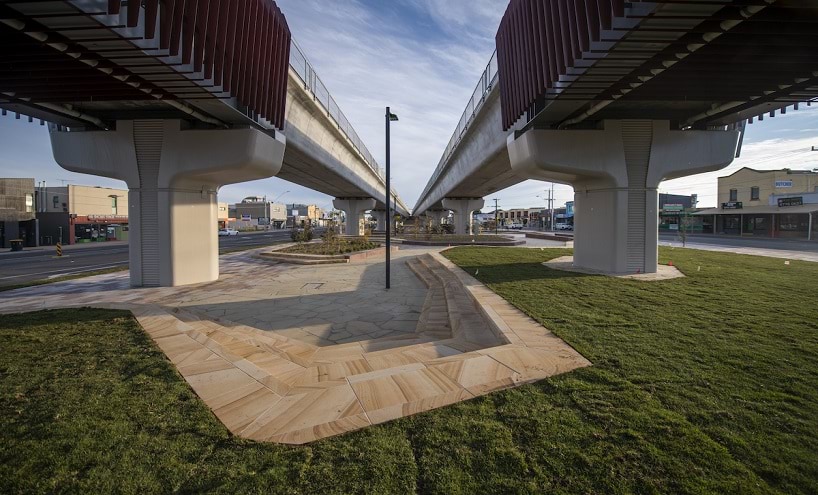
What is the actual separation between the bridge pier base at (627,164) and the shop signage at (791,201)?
140 feet

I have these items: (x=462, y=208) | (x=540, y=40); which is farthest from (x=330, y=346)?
(x=462, y=208)

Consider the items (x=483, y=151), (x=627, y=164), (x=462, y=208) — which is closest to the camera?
(x=627, y=164)

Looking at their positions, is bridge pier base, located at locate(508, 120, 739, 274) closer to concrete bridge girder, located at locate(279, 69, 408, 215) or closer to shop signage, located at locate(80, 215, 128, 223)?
concrete bridge girder, located at locate(279, 69, 408, 215)

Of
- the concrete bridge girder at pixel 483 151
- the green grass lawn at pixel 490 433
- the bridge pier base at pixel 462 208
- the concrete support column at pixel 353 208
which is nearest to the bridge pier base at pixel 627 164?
the concrete bridge girder at pixel 483 151

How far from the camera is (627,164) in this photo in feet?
41.3

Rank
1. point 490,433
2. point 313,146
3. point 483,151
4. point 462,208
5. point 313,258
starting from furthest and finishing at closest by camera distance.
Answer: point 462,208
point 483,151
point 313,146
point 313,258
point 490,433

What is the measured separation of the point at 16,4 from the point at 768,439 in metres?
9.27

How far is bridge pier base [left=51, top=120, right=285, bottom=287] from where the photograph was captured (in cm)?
1146

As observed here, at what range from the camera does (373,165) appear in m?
37.8

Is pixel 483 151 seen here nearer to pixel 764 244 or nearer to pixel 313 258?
pixel 313 258

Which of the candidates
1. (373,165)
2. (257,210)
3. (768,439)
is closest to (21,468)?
(768,439)

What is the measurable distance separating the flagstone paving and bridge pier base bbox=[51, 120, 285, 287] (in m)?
1.14

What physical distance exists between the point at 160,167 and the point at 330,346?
9.45m

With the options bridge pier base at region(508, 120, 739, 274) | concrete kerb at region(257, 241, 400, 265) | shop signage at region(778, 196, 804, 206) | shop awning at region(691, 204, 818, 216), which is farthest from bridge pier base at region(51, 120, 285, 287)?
shop signage at region(778, 196, 804, 206)
